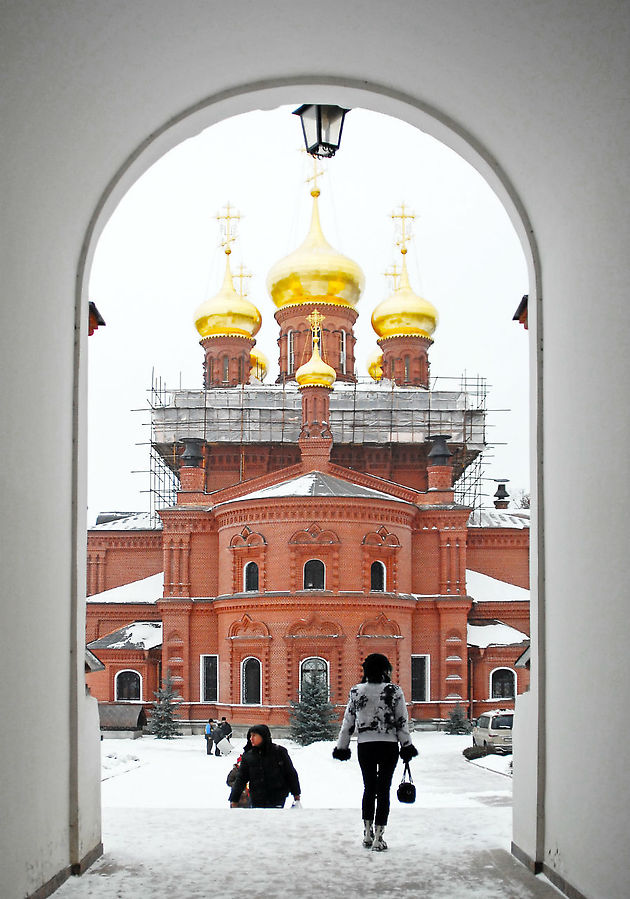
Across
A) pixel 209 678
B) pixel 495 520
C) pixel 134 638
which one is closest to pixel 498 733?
pixel 209 678

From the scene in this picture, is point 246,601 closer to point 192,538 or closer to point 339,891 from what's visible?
point 192,538

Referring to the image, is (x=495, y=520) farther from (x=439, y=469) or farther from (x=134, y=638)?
(x=134, y=638)

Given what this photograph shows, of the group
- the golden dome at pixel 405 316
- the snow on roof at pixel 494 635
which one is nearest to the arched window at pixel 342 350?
the golden dome at pixel 405 316

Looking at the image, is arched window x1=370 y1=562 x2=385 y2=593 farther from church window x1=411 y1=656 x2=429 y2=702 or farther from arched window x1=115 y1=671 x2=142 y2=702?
arched window x1=115 y1=671 x2=142 y2=702

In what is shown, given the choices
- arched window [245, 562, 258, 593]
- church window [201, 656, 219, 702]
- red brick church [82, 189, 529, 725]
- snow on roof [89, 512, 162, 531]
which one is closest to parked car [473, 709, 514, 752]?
red brick church [82, 189, 529, 725]

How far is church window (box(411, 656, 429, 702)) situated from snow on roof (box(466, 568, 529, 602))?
3350mm

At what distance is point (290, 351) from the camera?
42.8 meters

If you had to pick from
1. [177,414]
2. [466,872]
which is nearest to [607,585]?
[466,872]

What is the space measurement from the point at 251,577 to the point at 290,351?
40.7 ft

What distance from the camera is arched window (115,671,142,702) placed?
114 feet

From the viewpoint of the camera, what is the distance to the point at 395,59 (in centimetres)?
554

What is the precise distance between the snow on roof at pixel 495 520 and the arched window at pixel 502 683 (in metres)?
5.86

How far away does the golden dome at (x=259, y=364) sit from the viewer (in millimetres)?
50562

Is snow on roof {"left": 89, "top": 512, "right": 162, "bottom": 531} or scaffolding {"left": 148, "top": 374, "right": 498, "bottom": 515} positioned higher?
scaffolding {"left": 148, "top": 374, "right": 498, "bottom": 515}
